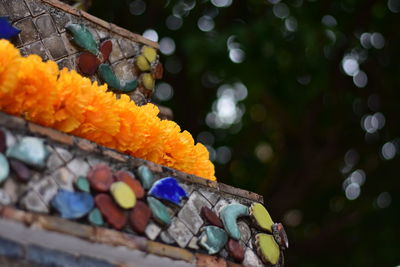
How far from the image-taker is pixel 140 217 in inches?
89.0

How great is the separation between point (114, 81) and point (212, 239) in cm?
103

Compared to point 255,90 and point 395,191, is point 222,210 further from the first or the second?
point 395,191

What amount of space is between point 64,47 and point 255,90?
3181mm

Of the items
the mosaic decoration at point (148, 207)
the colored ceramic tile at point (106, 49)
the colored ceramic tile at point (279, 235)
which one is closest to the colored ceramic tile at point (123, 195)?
the mosaic decoration at point (148, 207)

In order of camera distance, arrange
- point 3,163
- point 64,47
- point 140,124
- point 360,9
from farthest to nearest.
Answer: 1. point 360,9
2. point 64,47
3. point 140,124
4. point 3,163

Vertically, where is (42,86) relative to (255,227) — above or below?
above

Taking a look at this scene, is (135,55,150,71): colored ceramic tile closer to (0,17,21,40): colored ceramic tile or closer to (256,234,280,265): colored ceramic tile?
(0,17,21,40): colored ceramic tile

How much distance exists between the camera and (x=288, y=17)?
6004 mm

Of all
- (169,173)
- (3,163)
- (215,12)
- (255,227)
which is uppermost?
(3,163)

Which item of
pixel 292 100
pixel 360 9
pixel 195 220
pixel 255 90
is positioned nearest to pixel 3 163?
pixel 195 220

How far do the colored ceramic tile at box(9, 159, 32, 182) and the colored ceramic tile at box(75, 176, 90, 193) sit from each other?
0.59ft

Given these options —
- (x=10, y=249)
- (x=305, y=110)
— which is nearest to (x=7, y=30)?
(x=10, y=249)

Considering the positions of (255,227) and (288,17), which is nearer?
(255,227)

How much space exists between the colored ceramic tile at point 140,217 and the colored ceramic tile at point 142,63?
1156mm
